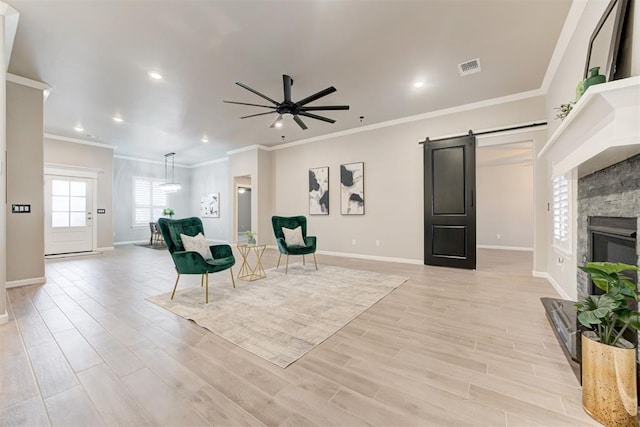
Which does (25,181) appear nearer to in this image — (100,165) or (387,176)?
(100,165)

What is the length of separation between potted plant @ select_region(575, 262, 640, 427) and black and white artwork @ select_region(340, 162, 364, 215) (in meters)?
4.83

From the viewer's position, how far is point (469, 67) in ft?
11.7

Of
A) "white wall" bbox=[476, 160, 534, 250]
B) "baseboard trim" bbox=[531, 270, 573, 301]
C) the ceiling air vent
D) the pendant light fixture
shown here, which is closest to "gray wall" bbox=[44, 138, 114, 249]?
the pendant light fixture

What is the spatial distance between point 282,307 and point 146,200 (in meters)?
8.82

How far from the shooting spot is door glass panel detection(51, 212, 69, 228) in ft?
21.1

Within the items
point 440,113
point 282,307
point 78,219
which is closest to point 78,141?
point 78,219

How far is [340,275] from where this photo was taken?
4.38m

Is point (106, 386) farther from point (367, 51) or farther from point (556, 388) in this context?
point (367, 51)

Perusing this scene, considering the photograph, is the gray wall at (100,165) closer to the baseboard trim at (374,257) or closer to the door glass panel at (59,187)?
the door glass panel at (59,187)

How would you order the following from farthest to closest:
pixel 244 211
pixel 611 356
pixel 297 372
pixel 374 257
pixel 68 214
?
pixel 244 211, pixel 68 214, pixel 374 257, pixel 297 372, pixel 611 356

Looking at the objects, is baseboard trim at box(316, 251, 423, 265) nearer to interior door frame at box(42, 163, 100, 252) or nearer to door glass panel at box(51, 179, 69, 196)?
interior door frame at box(42, 163, 100, 252)

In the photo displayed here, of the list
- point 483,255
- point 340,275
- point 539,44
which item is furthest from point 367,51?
point 483,255

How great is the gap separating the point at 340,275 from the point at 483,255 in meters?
4.34

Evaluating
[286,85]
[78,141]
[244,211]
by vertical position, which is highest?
[78,141]
